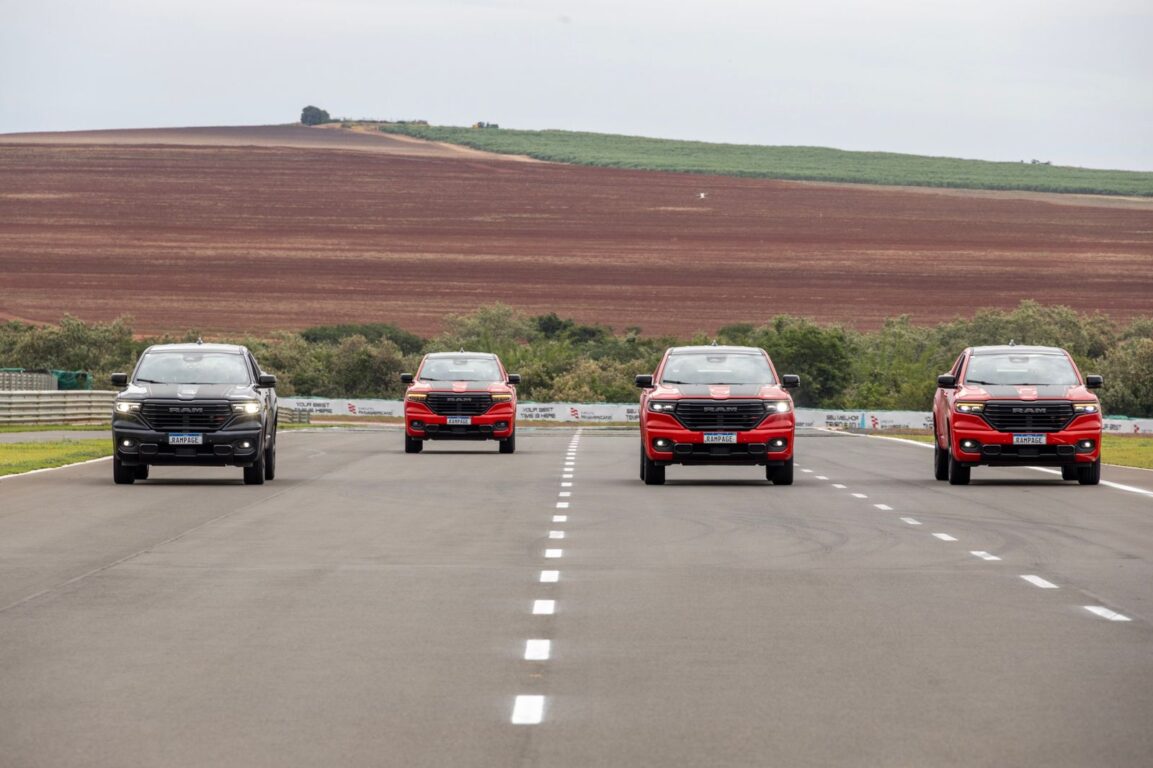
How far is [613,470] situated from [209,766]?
24372mm

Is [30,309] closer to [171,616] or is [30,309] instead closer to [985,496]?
[985,496]

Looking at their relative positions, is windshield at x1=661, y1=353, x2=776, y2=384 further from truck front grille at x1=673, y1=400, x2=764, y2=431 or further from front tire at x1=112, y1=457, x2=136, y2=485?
front tire at x1=112, y1=457, x2=136, y2=485

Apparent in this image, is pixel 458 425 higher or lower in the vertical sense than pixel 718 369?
lower

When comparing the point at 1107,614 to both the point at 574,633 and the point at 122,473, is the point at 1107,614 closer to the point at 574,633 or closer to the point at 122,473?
the point at 574,633

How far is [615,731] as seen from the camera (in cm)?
855

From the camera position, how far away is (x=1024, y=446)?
87.3 ft

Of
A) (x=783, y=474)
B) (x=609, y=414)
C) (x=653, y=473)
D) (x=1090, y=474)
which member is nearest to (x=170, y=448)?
(x=653, y=473)

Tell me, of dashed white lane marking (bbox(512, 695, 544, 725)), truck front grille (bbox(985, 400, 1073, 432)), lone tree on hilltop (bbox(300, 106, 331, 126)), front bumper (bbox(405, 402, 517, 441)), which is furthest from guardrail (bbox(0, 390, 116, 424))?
lone tree on hilltop (bbox(300, 106, 331, 126))

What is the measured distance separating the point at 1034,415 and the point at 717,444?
4.13 m

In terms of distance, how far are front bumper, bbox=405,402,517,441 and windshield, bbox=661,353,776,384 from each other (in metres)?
9.45

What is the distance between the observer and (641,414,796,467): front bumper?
26.7m

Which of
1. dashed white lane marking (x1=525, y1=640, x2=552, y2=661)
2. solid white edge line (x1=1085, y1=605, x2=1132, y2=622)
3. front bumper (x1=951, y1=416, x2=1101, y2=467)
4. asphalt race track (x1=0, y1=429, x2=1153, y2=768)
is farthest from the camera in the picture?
front bumper (x1=951, y1=416, x2=1101, y2=467)

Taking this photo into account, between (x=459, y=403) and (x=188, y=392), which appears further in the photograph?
(x=459, y=403)

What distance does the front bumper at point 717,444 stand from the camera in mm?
26688
